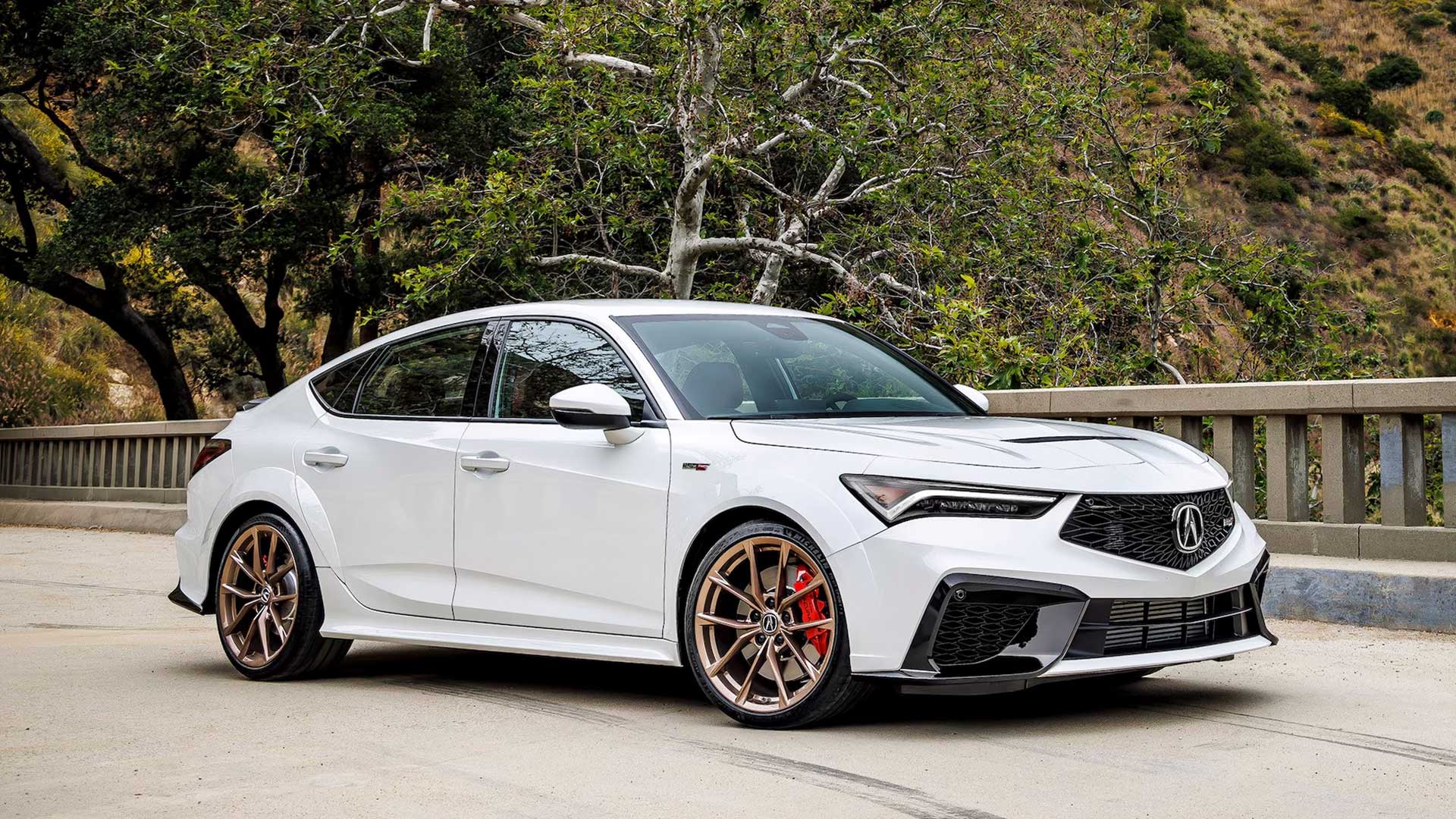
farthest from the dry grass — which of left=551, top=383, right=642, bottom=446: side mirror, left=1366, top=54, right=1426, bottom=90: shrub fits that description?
left=551, top=383, right=642, bottom=446: side mirror

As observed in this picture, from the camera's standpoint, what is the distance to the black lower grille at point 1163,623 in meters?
5.59

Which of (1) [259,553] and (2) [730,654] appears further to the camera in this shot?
(1) [259,553]

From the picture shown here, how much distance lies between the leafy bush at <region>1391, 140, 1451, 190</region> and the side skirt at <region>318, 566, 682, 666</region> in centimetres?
8109

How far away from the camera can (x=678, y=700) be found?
6773 millimetres

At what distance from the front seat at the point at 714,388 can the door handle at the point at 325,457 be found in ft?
6.13

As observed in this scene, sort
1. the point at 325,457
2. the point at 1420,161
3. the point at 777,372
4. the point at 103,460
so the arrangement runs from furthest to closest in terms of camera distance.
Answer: the point at 1420,161 < the point at 103,460 < the point at 325,457 < the point at 777,372

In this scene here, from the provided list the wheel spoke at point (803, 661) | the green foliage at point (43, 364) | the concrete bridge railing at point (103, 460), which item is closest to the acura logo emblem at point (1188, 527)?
the wheel spoke at point (803, 661)

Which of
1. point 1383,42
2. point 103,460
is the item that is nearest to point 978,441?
point 103,460

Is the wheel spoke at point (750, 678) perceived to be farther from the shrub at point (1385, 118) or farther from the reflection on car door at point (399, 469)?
the shrub at point (1385, 118)

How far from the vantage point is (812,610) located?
579 cm

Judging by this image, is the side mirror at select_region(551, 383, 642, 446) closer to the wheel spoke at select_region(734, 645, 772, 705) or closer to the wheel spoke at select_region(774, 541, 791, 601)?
the wheel spoke at select_region(774, 541, 791, 601)

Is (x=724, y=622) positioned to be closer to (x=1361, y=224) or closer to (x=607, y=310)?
(x=607, y=310)

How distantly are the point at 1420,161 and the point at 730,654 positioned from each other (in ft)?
270

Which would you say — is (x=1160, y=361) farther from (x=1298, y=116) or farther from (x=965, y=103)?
(x=1298, y=116)
